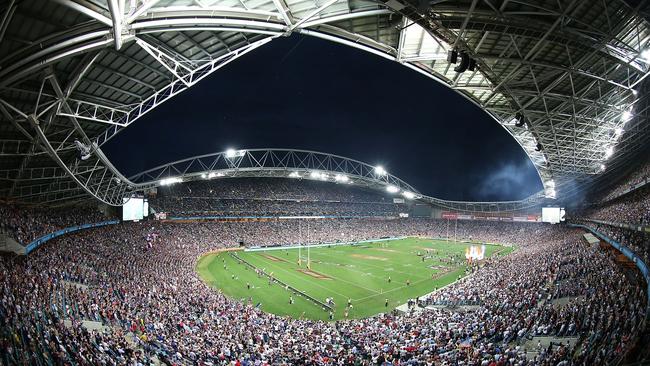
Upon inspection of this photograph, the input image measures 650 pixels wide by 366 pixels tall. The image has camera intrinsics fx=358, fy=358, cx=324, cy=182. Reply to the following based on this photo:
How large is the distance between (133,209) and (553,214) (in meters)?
75.2

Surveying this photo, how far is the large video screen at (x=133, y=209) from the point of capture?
166 feet

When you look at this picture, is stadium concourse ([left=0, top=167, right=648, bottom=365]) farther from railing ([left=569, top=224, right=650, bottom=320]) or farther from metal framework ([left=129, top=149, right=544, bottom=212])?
metal framework ([left=129, top=149, right=544, bottom=212])

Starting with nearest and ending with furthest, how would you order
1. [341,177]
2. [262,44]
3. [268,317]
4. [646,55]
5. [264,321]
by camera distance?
[646,55] < [262,44] < [264,321] < [268,317] < [341,177]

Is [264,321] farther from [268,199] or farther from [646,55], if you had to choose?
[268,199]

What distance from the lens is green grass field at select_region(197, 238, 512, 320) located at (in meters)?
31.8

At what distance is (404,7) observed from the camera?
44.8 ft

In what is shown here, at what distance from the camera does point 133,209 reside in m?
51.7

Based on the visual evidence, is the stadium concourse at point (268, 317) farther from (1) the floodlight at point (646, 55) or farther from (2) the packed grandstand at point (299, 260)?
(1) the floodlight at point (646, 55)

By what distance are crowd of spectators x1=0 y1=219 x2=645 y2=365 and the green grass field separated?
4160 mm

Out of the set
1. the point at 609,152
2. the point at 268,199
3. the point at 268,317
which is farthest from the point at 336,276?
the point at 268,199

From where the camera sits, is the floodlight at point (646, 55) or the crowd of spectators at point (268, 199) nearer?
the floodlight at point (646, 55)

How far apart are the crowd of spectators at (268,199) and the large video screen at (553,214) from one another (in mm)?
38894

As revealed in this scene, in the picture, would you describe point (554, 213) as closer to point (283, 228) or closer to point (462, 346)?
point (283, 228)

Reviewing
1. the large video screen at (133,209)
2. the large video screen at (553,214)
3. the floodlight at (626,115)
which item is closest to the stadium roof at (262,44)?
the floodlight at (626,115)
